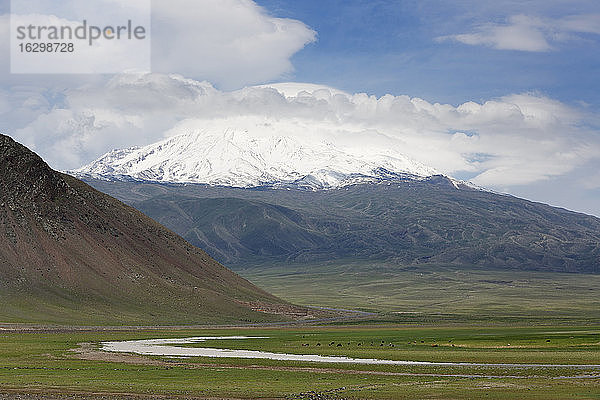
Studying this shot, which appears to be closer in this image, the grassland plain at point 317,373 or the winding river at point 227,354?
the grassland plain at point 317,373

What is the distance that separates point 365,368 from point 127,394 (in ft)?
97.0

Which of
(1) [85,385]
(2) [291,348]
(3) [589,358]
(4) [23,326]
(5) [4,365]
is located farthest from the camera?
(4) [23,326]

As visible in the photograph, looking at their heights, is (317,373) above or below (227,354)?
above

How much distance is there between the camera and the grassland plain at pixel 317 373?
57.4 metres

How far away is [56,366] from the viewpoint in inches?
3007

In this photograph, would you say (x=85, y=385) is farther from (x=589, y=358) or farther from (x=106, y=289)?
(x=106, y=289)

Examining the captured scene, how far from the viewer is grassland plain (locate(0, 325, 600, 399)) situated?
57.4 m

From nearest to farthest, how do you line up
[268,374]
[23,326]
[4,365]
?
[268,374] → [4,365] → [23,326]

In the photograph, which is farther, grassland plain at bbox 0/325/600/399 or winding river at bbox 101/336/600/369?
winding river at bbox 101/336/600/369

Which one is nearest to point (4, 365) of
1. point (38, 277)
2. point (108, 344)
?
point (108, 344)

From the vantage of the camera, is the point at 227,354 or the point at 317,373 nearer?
the point at 317,373

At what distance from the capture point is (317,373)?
72750 millimetres

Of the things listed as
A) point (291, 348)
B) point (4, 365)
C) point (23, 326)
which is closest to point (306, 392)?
point (4, 365)

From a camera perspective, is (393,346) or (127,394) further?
(393,346)
